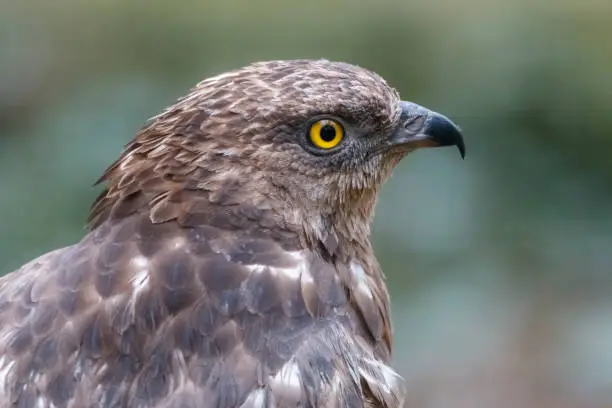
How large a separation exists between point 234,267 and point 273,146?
1.46 ft

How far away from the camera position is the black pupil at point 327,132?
4.00 meters

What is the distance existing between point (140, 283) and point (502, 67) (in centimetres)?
767

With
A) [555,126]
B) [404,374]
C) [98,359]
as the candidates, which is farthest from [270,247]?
[555,126]

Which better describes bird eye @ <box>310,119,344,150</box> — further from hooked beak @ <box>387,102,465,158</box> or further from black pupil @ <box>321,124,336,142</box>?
hooked beak @ <box>387,102,465,158</box>

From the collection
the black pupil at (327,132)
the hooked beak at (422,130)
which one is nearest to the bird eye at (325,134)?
the black pupil at (327,132)

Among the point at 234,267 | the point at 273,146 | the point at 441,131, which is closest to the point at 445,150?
the point at 441,131

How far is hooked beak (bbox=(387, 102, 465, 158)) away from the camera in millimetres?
4180

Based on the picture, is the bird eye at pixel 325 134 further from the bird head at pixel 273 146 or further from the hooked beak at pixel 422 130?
the hooked beak at pixel 422 130

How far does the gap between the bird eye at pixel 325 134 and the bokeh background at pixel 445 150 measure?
4.42 metres

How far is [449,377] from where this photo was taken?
8.28 m

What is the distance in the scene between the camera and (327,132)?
400 cm

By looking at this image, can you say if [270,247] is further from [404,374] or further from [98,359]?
[404,374]

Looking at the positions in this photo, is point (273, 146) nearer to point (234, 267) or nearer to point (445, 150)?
point (234, 267)

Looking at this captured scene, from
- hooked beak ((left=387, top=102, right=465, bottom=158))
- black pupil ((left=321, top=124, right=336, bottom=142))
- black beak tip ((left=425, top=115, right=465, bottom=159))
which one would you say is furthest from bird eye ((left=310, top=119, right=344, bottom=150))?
black beak tip ((left=425, top=115, right=465, bottom=159))
